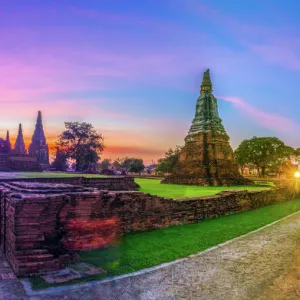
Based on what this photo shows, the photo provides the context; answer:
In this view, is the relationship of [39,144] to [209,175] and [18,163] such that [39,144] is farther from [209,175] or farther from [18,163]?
[209,175]

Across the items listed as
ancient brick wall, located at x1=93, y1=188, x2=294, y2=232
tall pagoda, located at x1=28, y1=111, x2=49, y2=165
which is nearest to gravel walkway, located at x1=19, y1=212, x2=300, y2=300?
ancient brick wall, located at x1=93, y1=188, x2=294, y2=232

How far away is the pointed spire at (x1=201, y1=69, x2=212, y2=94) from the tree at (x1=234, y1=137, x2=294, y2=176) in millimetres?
18197

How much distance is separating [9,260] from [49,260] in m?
0.89

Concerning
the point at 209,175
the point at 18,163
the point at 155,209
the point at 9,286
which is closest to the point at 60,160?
the point at 18,163

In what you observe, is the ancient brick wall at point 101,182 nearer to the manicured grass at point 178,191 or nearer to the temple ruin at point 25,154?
the manicured grass at point 178,191

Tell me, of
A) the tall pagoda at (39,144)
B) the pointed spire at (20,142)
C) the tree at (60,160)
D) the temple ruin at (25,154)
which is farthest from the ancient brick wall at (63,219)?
the pointed spire at (20,142)

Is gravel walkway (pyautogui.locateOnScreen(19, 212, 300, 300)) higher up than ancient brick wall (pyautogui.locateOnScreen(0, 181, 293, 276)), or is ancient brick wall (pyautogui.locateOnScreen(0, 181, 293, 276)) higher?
ancient brick wall (pyautogui.locateOnScreen(0, 181, 293, 276))

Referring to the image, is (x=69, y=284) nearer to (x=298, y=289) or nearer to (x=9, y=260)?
(x=9, y=260)

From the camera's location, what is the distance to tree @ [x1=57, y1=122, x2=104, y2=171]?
136 feet

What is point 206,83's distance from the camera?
3378 centimetres

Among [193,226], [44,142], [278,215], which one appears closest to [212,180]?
[278,215]

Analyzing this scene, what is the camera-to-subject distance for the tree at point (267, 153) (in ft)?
155

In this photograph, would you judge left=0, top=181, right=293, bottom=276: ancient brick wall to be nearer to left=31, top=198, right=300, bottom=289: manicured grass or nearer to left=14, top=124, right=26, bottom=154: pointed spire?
left=31, top=198, right=300, bottom=289: manicured grass

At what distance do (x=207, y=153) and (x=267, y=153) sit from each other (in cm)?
2091
